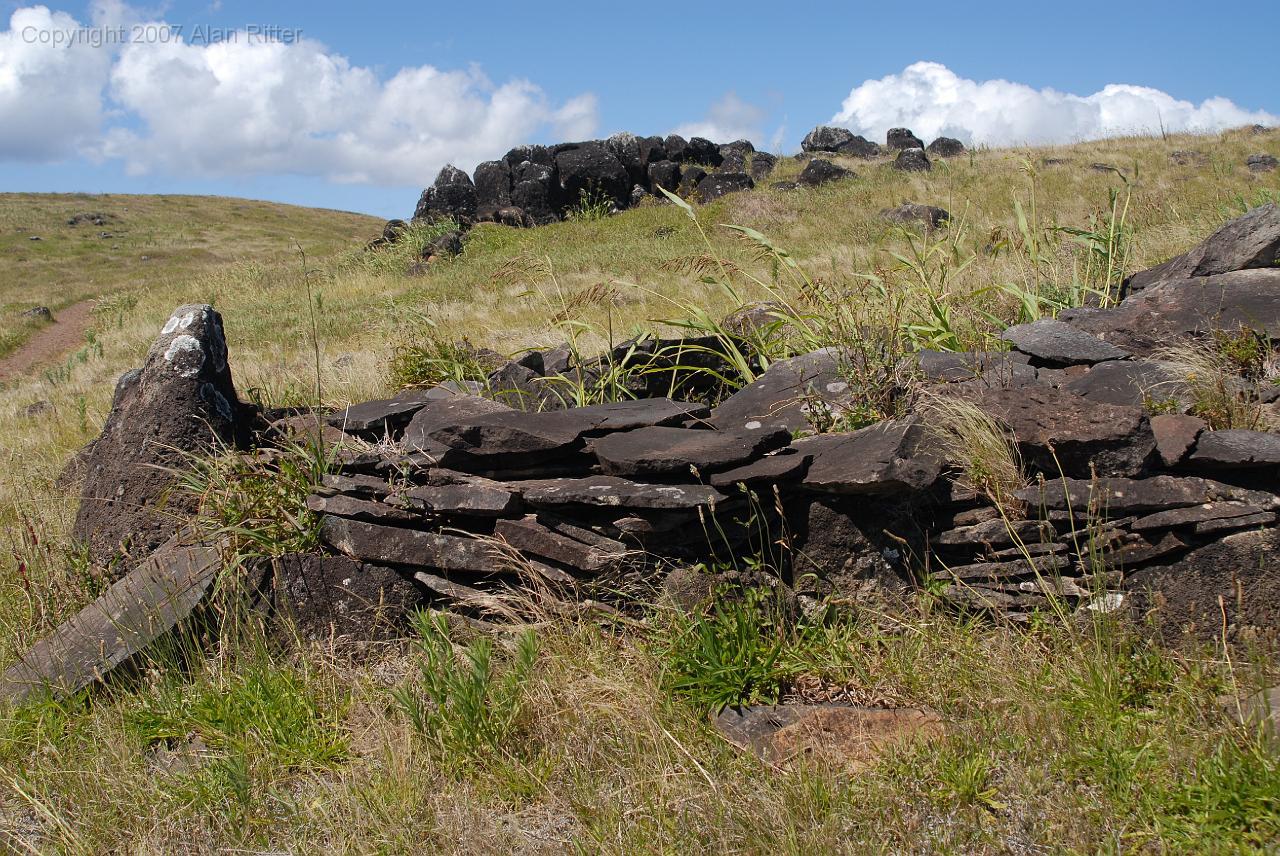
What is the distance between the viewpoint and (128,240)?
5006 cm

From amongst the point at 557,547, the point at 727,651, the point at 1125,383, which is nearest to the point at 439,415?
the point at 557,547

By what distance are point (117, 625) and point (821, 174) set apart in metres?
22.4

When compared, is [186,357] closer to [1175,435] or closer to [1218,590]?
[1175,435]

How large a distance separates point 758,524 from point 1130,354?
2.52m

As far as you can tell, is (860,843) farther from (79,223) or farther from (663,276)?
(79,223)

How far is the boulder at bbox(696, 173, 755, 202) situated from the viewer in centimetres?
2338

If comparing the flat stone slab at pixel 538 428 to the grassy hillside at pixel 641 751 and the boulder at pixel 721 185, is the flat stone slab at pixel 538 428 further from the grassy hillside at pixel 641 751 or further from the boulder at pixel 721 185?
the boulder at pixel 721 185

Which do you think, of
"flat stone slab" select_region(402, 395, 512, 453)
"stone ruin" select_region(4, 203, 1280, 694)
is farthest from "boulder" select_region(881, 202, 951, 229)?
"flat stone slab" select_region(402, 395, 512, 453)

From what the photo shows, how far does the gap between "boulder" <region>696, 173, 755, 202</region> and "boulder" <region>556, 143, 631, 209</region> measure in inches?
93.6

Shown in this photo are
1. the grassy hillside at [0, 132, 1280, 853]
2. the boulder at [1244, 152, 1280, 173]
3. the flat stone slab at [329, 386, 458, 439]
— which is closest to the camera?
the grassy hillside at [0, 132, 1280, 853]

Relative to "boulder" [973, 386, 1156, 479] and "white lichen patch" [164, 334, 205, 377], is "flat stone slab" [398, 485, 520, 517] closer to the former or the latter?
"white lichen patch" [164, 334, 205, 377]

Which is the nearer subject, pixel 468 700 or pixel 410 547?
pixel 468 700

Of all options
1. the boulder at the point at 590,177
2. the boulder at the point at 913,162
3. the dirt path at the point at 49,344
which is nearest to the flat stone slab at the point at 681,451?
the dirt path at the point at 49,344

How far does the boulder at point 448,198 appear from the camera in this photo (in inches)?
1000
